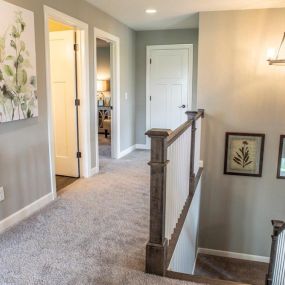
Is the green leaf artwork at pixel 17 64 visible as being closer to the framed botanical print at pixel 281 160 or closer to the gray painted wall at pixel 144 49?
the framed botanical print at pixel 281 160

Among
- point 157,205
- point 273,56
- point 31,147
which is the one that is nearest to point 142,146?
point 273,56

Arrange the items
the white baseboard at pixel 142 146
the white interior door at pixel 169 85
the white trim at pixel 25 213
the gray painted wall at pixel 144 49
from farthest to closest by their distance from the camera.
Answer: the white baseboard at pixel 142 146 → the white interior door at pixel 169 85 → the gray painted wall at pixel 144 49 → the white trim at pixel 25 213

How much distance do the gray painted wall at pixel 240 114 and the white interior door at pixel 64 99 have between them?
188cm

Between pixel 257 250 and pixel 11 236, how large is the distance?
369 cm

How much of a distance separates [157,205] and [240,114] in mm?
2886

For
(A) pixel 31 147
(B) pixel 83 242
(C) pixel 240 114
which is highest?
(C) pixel 240 114

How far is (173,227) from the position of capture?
2.45 m

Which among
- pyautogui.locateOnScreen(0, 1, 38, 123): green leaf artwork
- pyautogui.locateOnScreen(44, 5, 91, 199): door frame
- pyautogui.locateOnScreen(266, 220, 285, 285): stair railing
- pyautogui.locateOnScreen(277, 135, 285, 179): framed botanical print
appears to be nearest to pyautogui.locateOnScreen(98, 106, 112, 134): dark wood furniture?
pyautogui.locateOnScreen(44, 5, 91, 199): door frame

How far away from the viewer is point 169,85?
616cm

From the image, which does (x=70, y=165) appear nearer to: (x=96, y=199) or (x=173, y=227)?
(x=96, y=199)

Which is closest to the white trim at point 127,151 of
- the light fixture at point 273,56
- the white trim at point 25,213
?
the white trim at point 25,213

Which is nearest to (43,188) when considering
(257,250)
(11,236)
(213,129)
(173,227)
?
(11,236)

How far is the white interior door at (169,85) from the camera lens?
6000mm

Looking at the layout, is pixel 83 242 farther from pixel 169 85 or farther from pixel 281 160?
pixel 169 85
